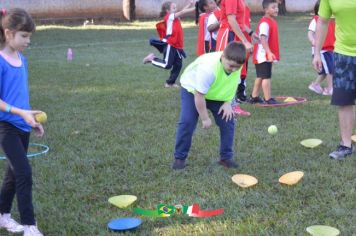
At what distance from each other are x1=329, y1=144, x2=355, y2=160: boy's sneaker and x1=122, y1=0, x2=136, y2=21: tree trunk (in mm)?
24466

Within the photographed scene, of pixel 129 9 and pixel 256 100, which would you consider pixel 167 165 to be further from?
pixel 129 9

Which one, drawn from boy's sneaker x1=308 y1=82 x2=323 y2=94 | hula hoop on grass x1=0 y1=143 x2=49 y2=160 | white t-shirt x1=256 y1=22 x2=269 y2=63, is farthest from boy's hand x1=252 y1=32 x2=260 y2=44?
hula hoop on grass x1=0 y1=143 x2=49 y2=160

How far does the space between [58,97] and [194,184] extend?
452 centimetres

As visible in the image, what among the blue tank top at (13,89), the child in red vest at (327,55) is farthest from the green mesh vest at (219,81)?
the child in red vest at (327,55)

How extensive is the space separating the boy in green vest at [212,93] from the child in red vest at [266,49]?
298cm

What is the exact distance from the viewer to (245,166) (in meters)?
4.97

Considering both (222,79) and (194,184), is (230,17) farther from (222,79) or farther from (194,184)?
(194,184)

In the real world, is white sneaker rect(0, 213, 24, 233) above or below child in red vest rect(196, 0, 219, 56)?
below

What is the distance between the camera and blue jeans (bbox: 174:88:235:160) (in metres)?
4.80

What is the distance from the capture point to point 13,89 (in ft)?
11.2

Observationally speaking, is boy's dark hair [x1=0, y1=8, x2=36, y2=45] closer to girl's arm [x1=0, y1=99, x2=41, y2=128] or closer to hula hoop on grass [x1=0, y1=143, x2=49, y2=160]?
girl's arm [x1=0, y1=99, x2=41, y2=128]

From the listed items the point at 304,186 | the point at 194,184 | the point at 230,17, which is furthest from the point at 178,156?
the point at 230,17

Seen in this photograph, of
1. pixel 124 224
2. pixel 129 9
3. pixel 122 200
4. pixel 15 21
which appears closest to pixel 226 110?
pixel 122 200

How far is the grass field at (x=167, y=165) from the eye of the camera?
374cm
